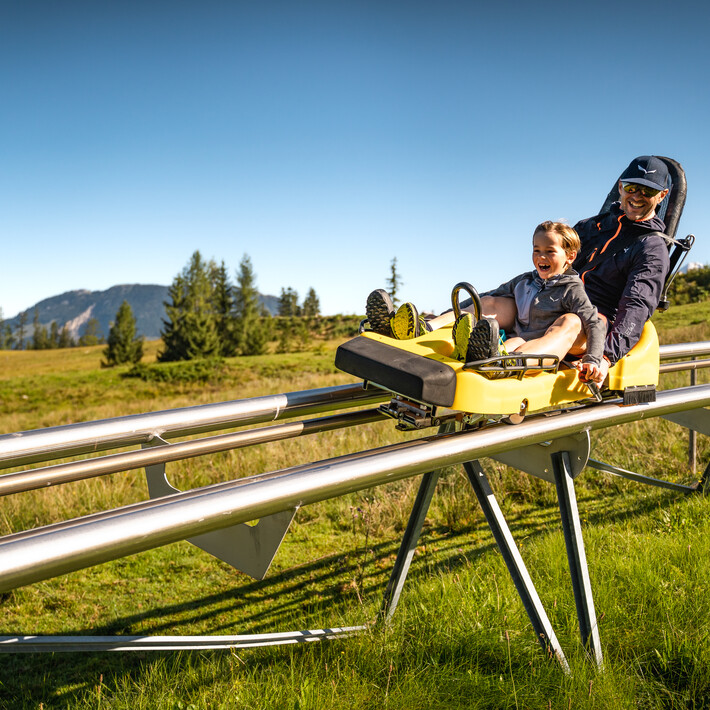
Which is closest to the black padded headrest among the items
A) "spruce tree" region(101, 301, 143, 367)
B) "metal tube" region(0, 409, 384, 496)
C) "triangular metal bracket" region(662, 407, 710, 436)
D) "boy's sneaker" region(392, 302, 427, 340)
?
"triangular metal bracket" region(662, 407, 710, 436)

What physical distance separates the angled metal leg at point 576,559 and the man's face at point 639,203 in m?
1.75

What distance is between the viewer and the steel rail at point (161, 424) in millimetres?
1695

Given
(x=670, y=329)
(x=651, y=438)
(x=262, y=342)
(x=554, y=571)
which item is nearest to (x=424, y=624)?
(x=554, y=571)

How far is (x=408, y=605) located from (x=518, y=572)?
0.79 m

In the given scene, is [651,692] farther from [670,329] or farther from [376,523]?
[670,329]

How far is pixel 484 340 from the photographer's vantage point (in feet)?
6.84

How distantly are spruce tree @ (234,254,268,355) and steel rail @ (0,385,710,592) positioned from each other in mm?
64902

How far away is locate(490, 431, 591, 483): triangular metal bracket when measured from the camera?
241 cm

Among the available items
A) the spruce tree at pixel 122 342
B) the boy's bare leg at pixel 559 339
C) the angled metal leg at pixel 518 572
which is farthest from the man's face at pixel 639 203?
the spruce tree at pixel 122 342

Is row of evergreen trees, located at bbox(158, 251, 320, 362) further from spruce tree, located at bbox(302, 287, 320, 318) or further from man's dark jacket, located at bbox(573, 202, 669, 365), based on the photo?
man's dark jacket, located at bbox(573, 202, 669, 365)

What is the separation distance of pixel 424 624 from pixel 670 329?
53.8ft

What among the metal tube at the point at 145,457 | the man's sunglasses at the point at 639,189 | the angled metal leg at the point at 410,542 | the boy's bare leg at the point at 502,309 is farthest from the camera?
the man's sunglasses at the point at 639,189

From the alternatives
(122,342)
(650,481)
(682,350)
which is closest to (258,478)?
(682,350)

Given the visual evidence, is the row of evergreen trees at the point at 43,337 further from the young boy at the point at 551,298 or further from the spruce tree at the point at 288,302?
the young boy at the point at 551,298
